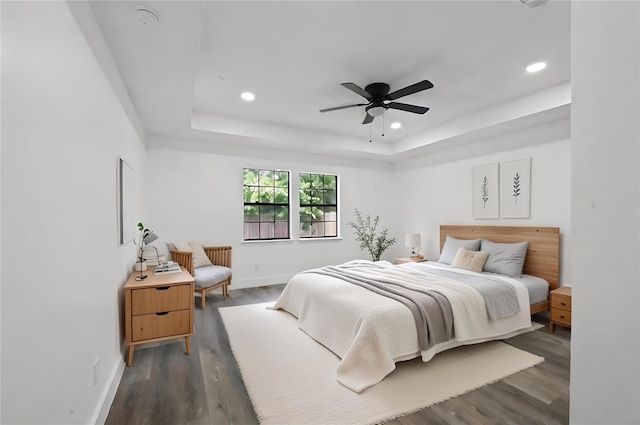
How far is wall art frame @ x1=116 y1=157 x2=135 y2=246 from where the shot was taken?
8.40ft

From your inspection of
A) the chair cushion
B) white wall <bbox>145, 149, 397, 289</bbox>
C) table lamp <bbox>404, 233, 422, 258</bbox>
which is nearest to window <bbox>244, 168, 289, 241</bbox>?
white wall <bbox>145, 149, 397, 289</bbox>

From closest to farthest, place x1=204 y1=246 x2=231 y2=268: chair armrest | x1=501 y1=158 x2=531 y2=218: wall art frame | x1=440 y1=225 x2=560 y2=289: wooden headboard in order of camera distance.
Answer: x1=440 y1=225 x2=560 y2=289: wooden headboard
x1=501 y1=158 x2=531 y2=218: wall art frame
x1=204 y1=246 x2=231 y2=268: chair armrest

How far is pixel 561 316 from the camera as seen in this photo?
10.8 feet

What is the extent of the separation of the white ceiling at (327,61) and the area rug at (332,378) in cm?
243

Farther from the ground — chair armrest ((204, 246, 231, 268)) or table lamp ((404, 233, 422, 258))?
table lamp ((404, 233, 422, 258))

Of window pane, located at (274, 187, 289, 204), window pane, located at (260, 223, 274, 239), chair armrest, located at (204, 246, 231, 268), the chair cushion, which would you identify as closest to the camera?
the chair cushion

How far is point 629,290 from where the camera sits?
680 millimetres

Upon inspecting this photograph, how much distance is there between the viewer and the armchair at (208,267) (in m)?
4.07

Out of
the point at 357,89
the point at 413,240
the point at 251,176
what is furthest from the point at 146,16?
the point at 413,240

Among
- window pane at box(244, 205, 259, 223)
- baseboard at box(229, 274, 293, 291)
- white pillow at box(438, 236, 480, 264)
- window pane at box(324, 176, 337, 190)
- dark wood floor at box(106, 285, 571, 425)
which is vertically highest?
window pane at box(324, 176, 337, 190)

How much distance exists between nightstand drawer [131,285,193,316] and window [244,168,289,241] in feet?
8.83

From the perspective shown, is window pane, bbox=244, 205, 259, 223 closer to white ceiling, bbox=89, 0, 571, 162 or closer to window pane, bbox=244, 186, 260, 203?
window pane, bbox=244, 186, 260, 203

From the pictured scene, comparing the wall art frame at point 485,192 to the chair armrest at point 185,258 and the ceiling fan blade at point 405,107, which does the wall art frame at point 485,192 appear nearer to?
the ceiling fan blade at point 405,107

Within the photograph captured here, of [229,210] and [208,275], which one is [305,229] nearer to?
[229,210]
